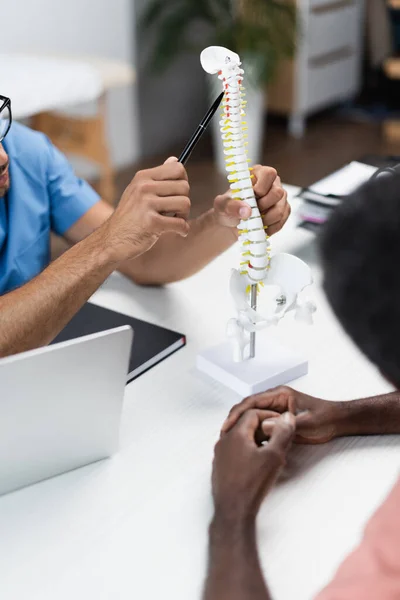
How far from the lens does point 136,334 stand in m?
1.22

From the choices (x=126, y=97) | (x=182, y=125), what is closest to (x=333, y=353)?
(x=126, y=97)

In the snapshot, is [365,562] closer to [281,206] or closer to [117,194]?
[281,206]

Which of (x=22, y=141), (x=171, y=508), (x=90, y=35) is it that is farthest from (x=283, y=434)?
(x=90, y=35)

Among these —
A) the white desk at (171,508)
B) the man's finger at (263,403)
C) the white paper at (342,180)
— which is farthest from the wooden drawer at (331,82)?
the man's finger at (263,403)

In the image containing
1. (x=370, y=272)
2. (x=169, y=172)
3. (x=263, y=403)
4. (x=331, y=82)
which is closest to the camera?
(x=370, y=272)

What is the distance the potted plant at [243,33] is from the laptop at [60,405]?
3.21 m

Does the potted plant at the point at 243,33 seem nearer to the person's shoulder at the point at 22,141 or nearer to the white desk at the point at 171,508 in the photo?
the person's shoulder at the point at 22,141

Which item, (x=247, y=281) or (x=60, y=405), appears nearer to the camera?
Result: (x=60, y=405)

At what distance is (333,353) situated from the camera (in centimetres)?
120

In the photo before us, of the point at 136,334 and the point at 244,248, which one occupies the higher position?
the point at 244,248

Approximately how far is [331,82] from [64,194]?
3.82m

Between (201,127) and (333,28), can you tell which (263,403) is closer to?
(201,127)

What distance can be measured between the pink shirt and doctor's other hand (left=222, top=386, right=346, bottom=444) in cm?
23

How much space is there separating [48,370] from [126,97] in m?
3.56
